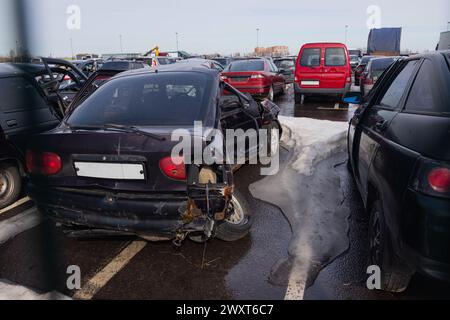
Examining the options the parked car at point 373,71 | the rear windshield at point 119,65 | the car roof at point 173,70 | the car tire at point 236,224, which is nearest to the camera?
the car tire at point 236,224

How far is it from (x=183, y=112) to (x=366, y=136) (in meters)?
1.70

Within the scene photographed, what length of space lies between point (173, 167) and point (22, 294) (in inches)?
55.8

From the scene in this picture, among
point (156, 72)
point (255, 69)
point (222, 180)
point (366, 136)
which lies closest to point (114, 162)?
point (222, 180)

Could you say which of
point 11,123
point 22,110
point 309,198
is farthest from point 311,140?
point 11,123

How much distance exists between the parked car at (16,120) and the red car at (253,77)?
7.51m

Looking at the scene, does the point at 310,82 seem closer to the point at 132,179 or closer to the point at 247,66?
the point at 247,66

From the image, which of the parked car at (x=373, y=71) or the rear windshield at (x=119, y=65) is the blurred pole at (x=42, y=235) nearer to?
the rear windshield at (x=119, y=65)

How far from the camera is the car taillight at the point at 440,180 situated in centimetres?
181

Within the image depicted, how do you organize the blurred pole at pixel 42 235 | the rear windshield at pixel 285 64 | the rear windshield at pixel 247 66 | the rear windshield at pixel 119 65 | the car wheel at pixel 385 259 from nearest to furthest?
1. the blurred pole at pixel 42 235
2. the car wheel at pixel 385 259
3. the rear windshield at pixel 247 66
4. the rear windshield at pixel 119 65
5. the rear windshield at pixel 285 64

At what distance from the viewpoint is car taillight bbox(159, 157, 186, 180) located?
266cm

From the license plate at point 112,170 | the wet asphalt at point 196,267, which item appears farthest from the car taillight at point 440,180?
the license plate at point 112,170

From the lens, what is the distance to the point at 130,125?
10.3 ft

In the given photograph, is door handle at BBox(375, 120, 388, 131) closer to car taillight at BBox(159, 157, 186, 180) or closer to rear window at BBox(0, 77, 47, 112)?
car taillight at BBox(159, 157, 186, 180)

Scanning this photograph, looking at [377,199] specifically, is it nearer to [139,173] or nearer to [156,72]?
[139,173]
